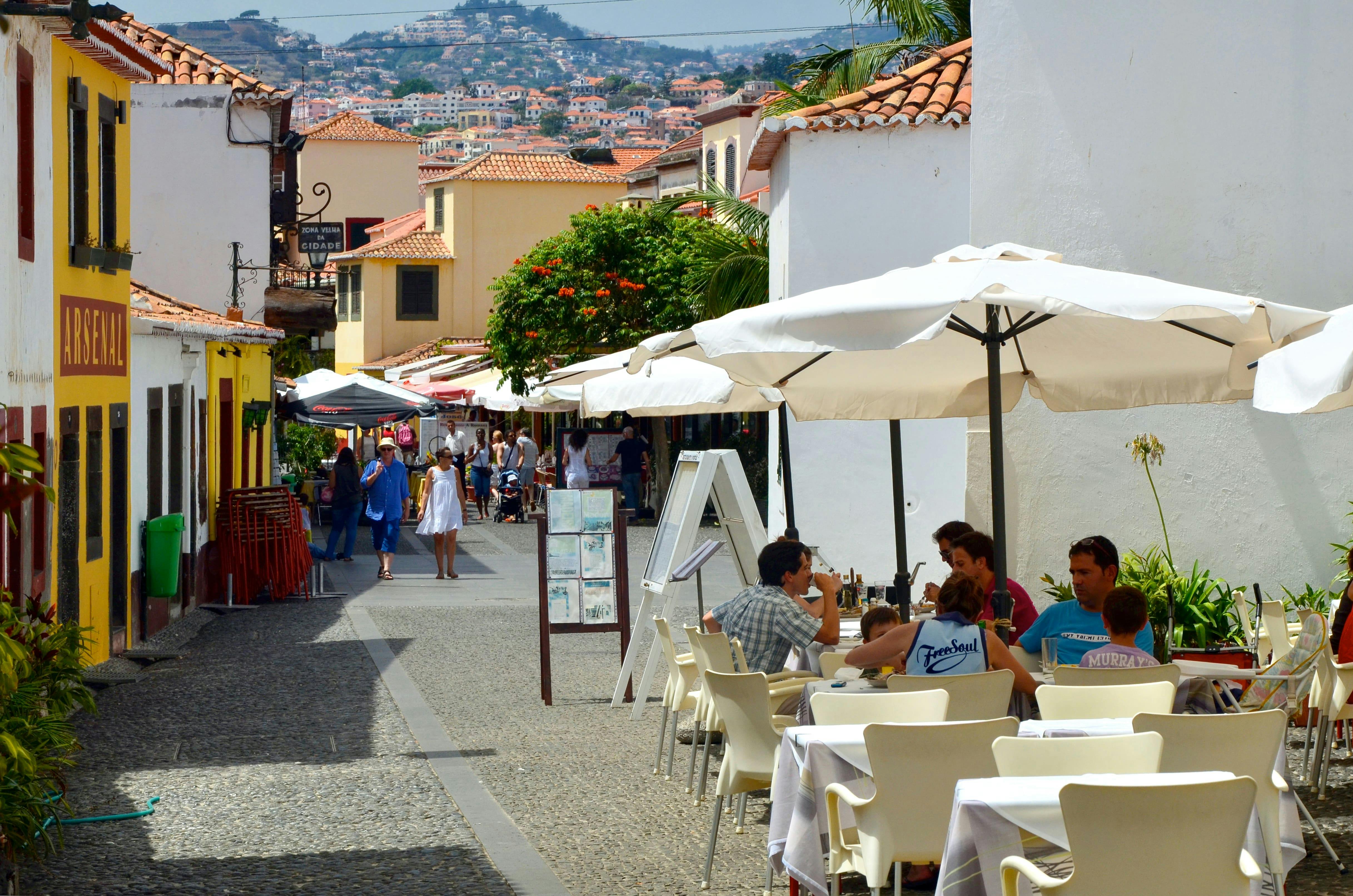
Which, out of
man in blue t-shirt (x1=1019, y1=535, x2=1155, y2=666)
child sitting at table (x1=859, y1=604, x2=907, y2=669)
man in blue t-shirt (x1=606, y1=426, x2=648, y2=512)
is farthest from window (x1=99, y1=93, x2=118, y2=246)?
man in blue t-shirt (x1=606, y1=426, x2=648, y2=512)

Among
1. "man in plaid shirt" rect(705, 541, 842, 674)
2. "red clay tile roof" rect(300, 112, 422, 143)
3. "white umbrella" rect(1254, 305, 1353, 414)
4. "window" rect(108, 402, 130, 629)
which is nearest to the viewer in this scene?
"white umbrella" rect(1254, 305, 1353, 414)

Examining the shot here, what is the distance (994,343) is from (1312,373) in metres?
1.52

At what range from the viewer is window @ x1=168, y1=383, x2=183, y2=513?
58.6 ft

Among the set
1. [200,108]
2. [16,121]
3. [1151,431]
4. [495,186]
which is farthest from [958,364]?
[495,186]

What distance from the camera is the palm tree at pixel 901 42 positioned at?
2230 centimetres

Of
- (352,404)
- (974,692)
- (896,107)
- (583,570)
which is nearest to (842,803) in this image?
(974,692)

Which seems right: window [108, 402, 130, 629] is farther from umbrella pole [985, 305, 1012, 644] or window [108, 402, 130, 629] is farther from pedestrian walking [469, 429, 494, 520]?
pedestrian walking [469, 429, 494, 520]

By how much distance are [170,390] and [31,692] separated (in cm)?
981

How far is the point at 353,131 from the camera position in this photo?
74438 millimetres

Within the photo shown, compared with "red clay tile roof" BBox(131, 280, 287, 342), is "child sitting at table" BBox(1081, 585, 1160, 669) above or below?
below

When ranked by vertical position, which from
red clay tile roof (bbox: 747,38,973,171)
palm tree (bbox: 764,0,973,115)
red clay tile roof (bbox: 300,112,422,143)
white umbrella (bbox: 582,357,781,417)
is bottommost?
white umbrella (bbox: 582,357,781,417)

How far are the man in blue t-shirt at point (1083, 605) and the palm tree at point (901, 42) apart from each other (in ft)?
49.4

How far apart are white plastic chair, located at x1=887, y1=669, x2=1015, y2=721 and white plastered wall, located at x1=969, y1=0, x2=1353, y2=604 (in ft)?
20.4

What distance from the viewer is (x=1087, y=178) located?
12.5m
